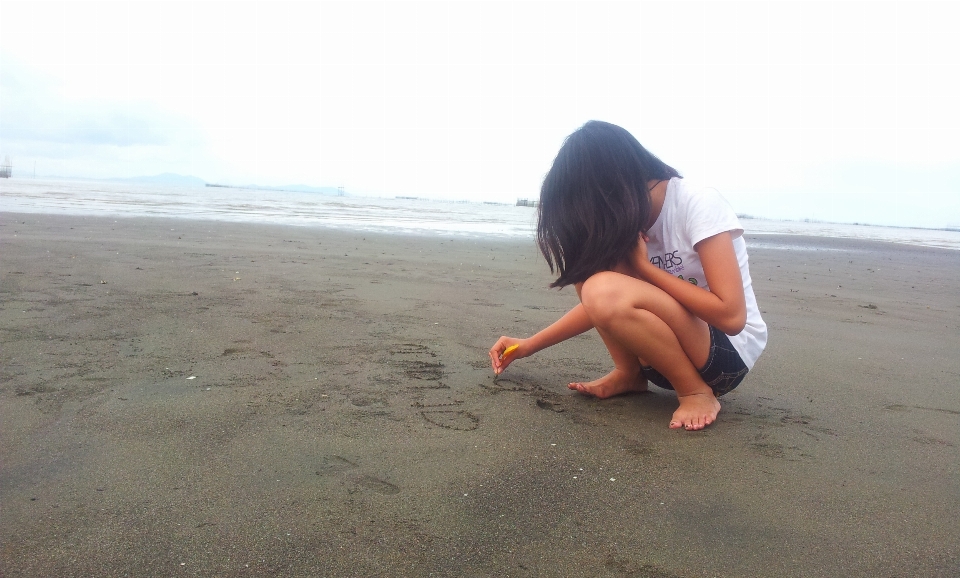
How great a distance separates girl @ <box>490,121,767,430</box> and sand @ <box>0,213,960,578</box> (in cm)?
26

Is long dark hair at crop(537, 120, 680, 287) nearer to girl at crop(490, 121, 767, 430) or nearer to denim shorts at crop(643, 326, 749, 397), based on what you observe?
girl at crop(490, 121, 767, 430)

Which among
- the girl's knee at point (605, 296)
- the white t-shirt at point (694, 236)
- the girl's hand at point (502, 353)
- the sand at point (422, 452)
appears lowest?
the sand at point (422, 452)

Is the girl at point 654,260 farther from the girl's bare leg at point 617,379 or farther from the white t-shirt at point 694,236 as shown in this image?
the girl's bare leg at point 617,379

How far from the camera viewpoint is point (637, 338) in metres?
2.34

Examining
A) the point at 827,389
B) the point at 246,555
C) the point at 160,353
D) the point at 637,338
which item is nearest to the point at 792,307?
the point at 827,389

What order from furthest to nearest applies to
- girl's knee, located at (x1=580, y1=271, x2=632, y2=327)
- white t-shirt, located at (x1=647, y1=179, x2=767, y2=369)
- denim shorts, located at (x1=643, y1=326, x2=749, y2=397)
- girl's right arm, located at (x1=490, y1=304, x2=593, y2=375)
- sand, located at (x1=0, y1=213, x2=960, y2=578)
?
1. girl's right arm, located at (x1=490, y1=304, x2=593, y2=375)
2. denim shorts, located at (x1=643, y1=326, x2=749, y2=397)
3. girl's knee, located at (x1=580, y1=271, x2=632, y2=327)
4. white t-shirt, located at (x1=647, y1=179, x2=767, y2=369)
5. sand, located at (x1=0, y1=213, x2=960, y2=578)

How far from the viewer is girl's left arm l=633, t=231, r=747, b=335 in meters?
2.18

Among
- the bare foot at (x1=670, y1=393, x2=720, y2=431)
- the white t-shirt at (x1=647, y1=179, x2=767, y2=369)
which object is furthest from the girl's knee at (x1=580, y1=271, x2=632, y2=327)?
the bare foot at (x1=670, y1=393, x2=720, y2=431)

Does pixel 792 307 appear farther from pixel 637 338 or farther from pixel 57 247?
pixel 57 247

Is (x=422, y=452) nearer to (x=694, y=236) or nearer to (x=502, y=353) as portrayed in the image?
(x=502, y=353)

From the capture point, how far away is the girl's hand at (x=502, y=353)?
9.07 feet

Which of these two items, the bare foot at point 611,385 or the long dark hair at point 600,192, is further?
the bare foot at point 611,385

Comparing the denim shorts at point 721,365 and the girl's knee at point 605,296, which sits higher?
the girl's knee at point 605,296

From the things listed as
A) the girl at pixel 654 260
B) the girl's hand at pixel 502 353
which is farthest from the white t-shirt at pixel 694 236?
the girl's hand at pixel 502 353
